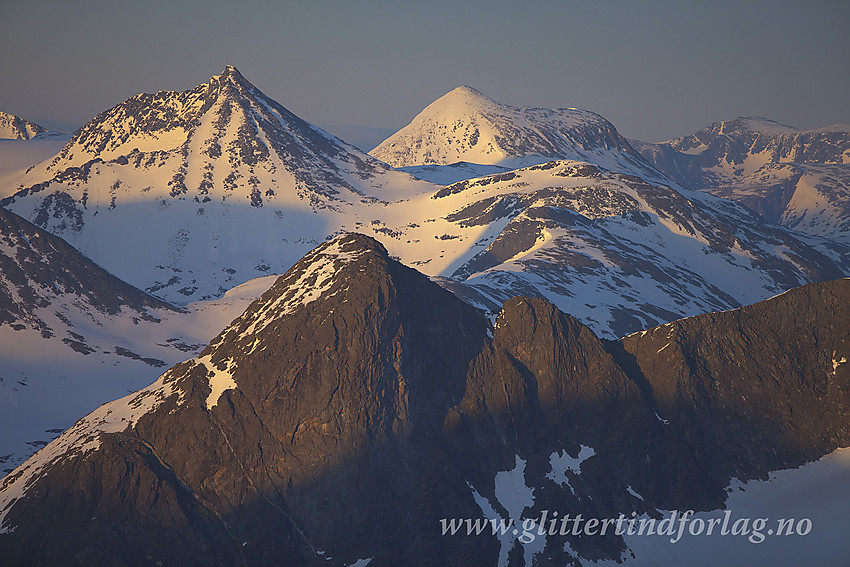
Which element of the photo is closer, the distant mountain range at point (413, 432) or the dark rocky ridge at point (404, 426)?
the dark rocky ridge at point (404, 426)

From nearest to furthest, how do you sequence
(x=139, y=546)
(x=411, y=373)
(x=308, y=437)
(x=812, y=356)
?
1. (x=139, y=546)
2. (x=308, y=437)
3. (x=411, y=373)
4. (x=812, y=356)

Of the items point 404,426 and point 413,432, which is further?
point 413,432

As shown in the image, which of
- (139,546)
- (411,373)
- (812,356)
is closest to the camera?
(139,546)

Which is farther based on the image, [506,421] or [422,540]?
[506,421]

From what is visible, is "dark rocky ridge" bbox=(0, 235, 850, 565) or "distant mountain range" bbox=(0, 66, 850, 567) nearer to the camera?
"dark rocky ridge" bbox=(0, 235, 850, 565)

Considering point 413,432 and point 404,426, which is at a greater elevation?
point 404,426

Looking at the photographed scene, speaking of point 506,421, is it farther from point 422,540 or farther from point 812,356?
point 812,356

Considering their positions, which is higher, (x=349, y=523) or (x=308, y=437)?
(x=308, y=437)

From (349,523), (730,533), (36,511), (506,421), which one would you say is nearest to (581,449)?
(506,421)
